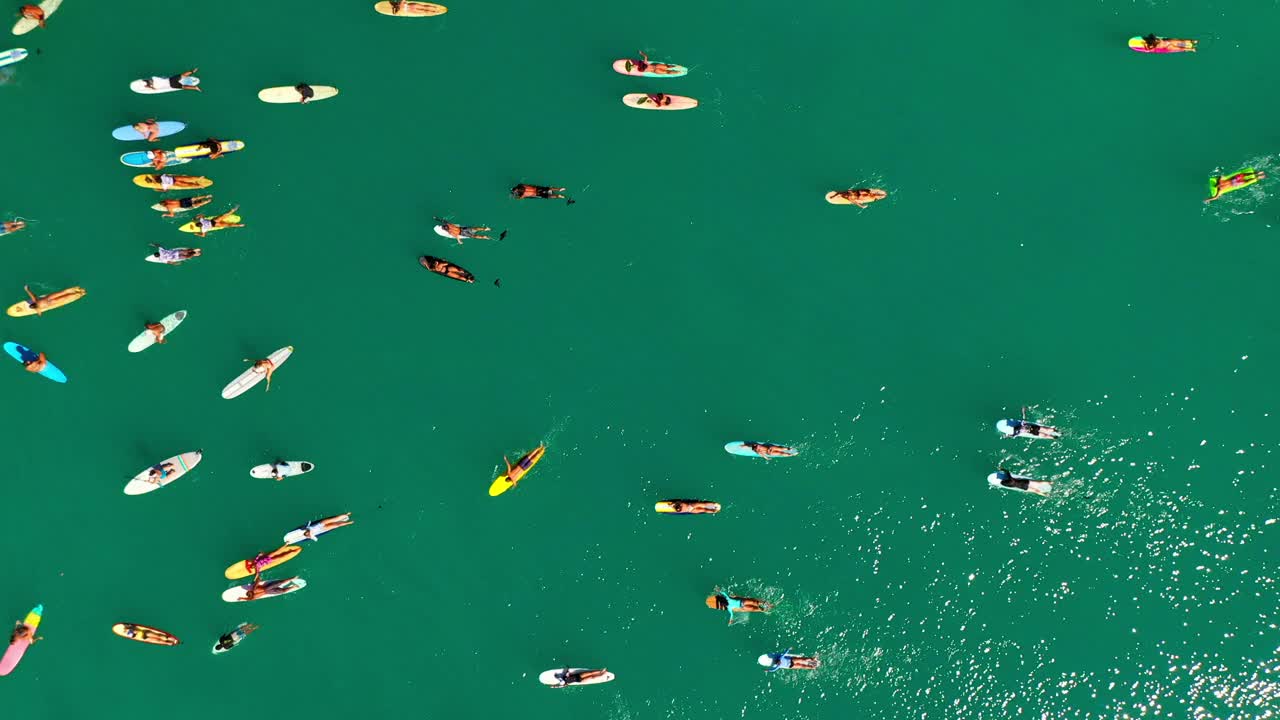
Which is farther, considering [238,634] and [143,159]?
[238,634]

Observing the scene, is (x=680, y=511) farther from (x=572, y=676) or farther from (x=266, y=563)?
(x=266, y=563)

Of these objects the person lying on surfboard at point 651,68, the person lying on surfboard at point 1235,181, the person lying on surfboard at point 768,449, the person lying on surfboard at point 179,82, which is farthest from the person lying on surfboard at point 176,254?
the person lying on surfboard at point 1235,181

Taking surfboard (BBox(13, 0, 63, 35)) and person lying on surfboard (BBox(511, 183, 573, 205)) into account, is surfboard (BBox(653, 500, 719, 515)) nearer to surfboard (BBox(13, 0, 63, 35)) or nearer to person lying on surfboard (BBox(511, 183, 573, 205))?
person lying on surfboard (BBox(511, 183, 573, 205))

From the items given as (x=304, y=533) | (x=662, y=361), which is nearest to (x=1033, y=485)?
(x=662, y=361)

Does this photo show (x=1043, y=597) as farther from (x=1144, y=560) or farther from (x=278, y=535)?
(x=278, y=535)

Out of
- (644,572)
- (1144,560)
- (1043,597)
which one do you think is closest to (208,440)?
(644,572)

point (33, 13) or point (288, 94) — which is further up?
point (33, 13)

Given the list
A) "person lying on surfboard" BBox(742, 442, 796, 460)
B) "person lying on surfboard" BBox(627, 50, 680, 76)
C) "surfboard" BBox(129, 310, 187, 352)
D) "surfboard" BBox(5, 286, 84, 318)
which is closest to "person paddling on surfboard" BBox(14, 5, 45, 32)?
"surfboard" BBox(5, 286, 84, 318)

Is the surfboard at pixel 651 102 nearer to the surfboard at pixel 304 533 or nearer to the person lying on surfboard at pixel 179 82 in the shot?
the person lying on surfboard at pixel 179 82
